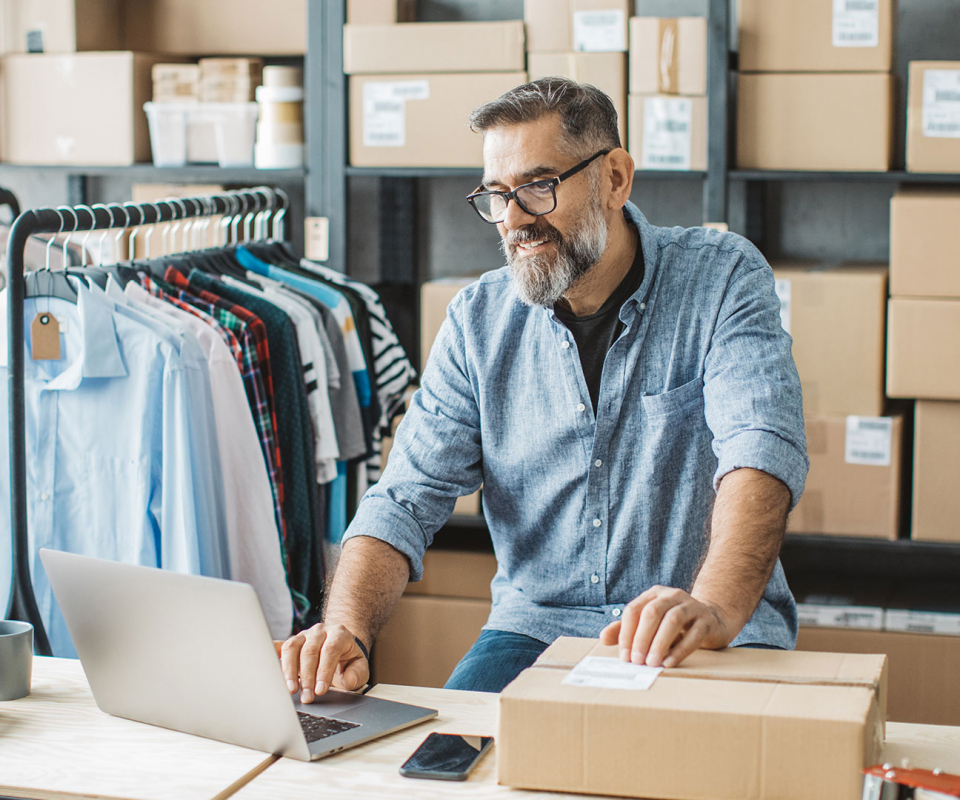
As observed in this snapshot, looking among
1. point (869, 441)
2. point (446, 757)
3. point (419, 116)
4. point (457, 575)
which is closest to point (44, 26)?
point (419, 116)

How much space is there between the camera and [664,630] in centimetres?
114

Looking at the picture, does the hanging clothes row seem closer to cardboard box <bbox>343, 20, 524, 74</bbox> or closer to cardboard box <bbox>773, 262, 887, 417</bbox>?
cardboard box <bbox>343, 20, 524, 74</bbox>

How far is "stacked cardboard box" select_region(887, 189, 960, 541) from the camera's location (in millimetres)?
2420

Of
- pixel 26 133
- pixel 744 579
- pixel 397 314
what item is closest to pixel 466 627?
pixel 397 314

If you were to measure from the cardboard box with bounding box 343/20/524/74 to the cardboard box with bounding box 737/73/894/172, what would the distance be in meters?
0.54

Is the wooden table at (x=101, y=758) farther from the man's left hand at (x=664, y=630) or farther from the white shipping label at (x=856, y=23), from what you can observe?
the white shipping label at (x=856, y=23)

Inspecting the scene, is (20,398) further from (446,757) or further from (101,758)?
(446,757)

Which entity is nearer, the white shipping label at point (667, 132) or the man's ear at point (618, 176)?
the man's ear at point (618, 176)

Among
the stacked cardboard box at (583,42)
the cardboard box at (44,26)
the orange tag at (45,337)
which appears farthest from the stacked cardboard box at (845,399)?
the cardboard box at (44,26)

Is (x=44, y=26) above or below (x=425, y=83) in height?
above

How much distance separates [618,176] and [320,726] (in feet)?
3.06

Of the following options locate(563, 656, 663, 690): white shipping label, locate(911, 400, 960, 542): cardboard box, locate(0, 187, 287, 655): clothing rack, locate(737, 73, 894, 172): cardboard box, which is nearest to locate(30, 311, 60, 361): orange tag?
locate(0, 187, 287, 655): clothing rack

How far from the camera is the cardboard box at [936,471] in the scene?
8.20 feet

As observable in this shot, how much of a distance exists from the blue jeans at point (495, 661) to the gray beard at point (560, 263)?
50 cm
